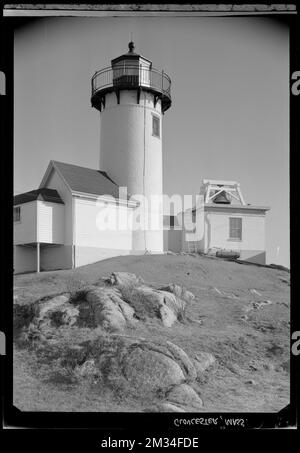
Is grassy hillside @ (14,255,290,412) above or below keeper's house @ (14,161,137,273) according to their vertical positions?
below

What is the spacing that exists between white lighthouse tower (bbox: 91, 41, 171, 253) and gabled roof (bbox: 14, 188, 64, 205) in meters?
1.61

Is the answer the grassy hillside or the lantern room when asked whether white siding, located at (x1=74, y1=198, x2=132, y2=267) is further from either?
the lantern room

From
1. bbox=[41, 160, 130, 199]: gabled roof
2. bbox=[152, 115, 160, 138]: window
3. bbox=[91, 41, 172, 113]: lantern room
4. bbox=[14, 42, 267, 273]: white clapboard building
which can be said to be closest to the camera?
bbox=[91, 41, 172, 113]: lantern room

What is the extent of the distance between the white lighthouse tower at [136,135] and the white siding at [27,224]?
2467mm

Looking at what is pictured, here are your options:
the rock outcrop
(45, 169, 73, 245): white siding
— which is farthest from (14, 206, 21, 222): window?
the rock outcrop

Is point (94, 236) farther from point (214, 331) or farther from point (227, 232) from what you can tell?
point (227, 232)

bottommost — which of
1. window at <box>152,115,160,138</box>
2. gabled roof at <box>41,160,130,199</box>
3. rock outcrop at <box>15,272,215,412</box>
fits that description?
rock outcrop at <box>15,272,215,412</box>

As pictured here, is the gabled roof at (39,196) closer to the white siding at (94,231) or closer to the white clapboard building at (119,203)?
the white clapboard building at (119,203)

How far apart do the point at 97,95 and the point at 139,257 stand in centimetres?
468

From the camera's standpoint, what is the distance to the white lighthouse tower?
13461mm

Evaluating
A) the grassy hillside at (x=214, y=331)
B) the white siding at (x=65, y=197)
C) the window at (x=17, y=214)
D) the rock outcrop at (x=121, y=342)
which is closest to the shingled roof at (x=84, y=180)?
the white siding at (x=65, y=197)

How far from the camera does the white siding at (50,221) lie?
1270cm
